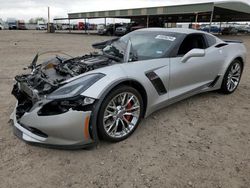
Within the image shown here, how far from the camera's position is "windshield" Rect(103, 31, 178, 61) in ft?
10.4

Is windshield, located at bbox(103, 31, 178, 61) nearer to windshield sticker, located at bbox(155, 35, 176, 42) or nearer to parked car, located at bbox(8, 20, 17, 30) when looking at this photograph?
windshield sticker, located at bbox(155, 35, 176, 42)

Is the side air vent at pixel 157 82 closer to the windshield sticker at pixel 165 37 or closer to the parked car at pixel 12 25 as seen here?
the windshield sticker at pixel 165 37

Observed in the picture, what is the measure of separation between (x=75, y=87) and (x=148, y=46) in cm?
159

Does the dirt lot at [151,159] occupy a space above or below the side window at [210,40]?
below

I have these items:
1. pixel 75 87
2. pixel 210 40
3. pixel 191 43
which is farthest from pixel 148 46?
pixel 75 87

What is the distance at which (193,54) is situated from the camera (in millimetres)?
3158

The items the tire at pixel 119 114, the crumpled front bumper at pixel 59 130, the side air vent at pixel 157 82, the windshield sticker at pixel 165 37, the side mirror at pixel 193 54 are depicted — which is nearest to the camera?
the crumpled front bumper at pixel 59 130

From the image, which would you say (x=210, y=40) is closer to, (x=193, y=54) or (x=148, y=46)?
(x=193, y=54)

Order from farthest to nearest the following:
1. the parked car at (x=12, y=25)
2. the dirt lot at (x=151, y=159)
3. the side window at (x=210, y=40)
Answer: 1. the parked car at (x=12, y=25)
2. the side window at (x=210, y=40)
3. the dirt lot at (x=151, y=159)

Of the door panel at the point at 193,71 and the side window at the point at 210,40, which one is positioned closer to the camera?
the door panel at the point at 193,71

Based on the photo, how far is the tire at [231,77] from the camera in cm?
428

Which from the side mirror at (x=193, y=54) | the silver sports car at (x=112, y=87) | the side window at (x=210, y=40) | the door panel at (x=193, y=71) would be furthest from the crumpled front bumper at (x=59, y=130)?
the side window at (x=210, y=40)

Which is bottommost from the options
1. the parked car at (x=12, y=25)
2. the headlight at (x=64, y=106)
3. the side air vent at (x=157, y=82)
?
the headlight at (x=64, y=106)

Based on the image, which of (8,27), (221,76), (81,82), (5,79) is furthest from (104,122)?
(8,27)
